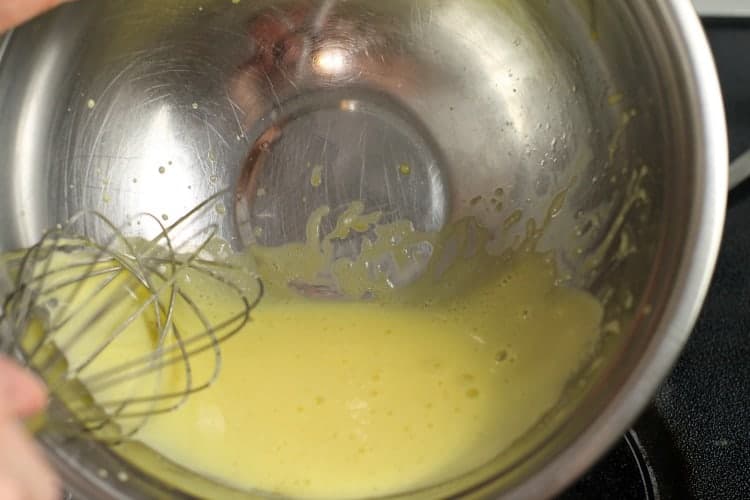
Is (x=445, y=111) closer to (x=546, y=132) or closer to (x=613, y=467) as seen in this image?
(x=546, y=132)

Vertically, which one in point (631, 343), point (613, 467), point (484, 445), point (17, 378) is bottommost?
point (613, 467)

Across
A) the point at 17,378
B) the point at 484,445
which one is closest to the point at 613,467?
the point at 484,445

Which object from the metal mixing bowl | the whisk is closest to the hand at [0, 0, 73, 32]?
the metal mixing bowl

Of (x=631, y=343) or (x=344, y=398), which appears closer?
(x=631, y=343)

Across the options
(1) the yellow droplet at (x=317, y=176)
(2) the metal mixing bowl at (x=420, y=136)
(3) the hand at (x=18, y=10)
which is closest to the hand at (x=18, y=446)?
(2) the metal mixing bowl at (x=420, y=136)

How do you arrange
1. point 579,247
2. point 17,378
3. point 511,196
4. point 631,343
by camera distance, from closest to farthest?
point 17,378 < point 631,343 < point 579,247 < point 511,196

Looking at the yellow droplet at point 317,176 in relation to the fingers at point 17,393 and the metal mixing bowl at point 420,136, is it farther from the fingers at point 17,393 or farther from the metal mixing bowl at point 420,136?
the fingers at point 17,393
